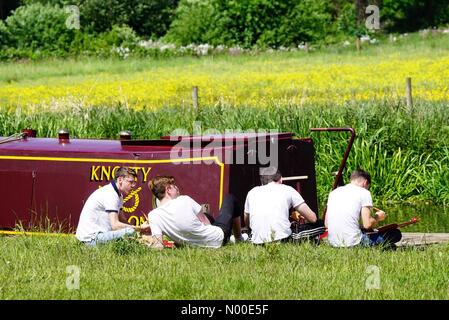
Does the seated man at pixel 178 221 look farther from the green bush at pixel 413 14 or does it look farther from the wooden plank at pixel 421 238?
the green bush at pixel 413 14

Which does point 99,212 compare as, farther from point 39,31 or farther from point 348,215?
point 39,31

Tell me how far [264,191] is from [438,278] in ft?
9.53

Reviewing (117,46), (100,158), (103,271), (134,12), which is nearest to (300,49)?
(117,46)

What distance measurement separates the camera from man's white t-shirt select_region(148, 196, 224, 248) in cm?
1279

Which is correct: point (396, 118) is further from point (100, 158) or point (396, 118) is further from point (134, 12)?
point (134, 12)

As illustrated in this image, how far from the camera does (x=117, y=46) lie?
174ft

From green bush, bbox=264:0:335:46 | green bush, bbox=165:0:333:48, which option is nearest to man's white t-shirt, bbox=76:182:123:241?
green bush, bbox=264:0:335:46

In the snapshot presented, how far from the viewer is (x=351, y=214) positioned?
42.2 ft

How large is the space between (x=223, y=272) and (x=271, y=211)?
78.9 inches

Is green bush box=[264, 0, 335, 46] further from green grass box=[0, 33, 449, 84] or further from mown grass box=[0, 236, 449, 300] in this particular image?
mown grass box=[0, 236, 449, 300]

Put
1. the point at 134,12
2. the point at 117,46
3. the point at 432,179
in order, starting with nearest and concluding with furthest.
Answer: the point at 432,179
the point at 117,46
the point at 134,12
